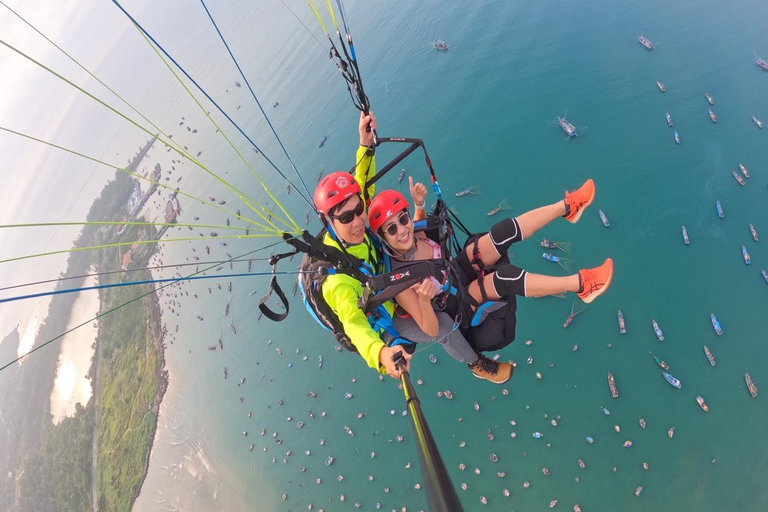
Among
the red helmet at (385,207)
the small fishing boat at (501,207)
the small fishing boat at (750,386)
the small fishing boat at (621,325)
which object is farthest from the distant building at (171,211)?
the small fishing boat at (750,386)

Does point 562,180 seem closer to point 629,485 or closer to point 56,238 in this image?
point 629,485

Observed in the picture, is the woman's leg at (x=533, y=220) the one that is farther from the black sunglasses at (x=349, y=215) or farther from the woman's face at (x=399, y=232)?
the black sunglasses at (x=349, y=215)

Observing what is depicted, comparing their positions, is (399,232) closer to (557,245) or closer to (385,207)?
(385,207)

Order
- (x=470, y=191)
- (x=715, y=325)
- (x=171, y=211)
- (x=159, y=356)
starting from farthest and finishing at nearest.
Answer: (x=171, y=211) → (x=159, y=356) → (x=470, y=191) → (x=715, y=325)

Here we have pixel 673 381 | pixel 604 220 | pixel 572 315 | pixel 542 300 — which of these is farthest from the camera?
pixel 604 220

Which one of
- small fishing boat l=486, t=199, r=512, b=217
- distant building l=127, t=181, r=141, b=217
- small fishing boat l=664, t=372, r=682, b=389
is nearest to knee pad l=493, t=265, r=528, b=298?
small fishing boat l=664, t=372, r=682, b=389

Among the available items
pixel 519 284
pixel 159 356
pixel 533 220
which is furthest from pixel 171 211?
pixel 519 284
